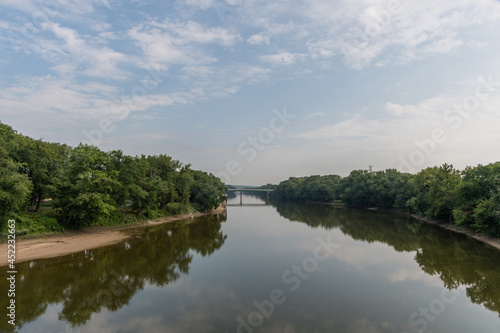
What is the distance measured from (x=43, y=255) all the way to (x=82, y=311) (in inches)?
566

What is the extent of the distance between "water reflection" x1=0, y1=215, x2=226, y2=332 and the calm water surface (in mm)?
84

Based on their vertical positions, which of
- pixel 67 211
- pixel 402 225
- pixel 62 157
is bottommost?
pixel 402 225

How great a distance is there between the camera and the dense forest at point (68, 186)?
28359mm

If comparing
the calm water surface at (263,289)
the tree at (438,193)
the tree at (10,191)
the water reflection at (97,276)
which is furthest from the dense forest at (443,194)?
the tree at (10,191)

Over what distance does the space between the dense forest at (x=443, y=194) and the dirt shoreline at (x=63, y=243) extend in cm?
4858

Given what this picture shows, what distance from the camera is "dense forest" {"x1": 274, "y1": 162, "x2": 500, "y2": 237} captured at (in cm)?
3411

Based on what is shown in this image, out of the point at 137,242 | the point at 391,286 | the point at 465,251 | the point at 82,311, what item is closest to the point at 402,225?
the point at 465,251

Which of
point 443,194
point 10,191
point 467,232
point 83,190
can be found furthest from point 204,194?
point 467,232

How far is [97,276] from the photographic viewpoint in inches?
826

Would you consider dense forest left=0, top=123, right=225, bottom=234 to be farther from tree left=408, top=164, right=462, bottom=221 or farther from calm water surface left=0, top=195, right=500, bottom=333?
tree left=408, top=164, right=462, bottom=221

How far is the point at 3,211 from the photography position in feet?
85.6

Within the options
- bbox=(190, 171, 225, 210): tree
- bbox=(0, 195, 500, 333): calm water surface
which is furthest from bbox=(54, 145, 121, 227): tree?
bbox=(190, 171, 225, 210): tree

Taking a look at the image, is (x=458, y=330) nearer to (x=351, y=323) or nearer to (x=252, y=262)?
(x=351, y=323)

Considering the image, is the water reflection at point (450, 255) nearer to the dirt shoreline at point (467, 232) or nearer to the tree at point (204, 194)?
the dirt shoreline at point (467, 232)
